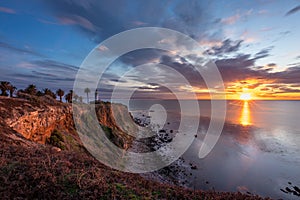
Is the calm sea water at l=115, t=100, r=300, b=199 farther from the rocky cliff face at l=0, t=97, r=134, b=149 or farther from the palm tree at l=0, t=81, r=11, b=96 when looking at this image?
the palm tree at l=0, t=81, r=11, b=96

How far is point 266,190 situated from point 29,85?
62.6 m

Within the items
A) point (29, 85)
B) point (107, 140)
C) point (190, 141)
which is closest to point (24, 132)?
point (107, 140)

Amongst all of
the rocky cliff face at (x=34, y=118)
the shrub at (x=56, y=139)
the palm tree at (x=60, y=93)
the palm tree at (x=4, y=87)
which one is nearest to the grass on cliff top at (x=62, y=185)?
the rocky cliff face at (x=34, y=118)

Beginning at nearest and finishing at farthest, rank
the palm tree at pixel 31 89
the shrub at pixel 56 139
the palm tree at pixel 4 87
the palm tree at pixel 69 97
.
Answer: the shrub at pixel 56 139 < the palm tree at pixel 4 87 < the palm tree at pixel 31 89 < the palm tree at pixel 69 97

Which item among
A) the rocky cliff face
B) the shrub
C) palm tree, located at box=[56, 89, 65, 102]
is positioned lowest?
the shrub

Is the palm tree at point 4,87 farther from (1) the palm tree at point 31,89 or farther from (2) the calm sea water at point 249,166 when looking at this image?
(2) the calm sea water at point 249,166

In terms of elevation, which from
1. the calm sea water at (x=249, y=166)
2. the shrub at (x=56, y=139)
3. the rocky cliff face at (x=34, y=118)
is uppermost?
the rocky cliff face at (x=34, y=118)

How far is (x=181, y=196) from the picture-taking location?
665 centimetres

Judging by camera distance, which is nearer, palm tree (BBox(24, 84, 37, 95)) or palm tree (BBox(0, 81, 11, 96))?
palm tree (BBox(0, 81, 11, 96))

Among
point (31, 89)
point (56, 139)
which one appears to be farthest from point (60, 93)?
point (56, 139)

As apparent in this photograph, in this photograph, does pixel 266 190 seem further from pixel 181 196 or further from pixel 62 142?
pixel 62 142

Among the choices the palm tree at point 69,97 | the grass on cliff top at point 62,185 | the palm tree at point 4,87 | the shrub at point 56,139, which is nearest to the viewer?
the grass on cliff top at point 62,185

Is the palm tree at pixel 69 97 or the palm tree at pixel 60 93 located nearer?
the palm tree at pixel 60 93

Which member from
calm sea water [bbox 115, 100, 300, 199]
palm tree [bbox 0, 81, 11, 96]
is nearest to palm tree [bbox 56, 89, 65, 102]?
palm tree [bbox 0, 81, 11, 96]
